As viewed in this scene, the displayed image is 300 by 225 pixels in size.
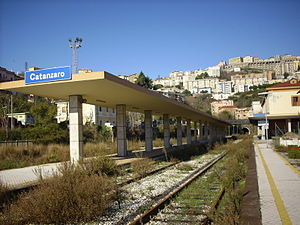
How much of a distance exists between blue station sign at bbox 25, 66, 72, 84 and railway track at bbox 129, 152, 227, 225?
6.77 metres

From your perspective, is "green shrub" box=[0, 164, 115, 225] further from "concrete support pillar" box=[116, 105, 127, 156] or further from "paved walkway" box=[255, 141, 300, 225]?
"concrete support pillar" box=[116, 105, 127, 156]

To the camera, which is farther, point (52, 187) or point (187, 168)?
point (187, 168)

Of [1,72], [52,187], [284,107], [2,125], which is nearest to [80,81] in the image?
[52,187]

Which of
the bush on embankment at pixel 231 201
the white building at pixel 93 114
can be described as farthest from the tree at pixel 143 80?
the bush on embankment at pixel 231 201

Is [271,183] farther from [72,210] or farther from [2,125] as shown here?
[2,125]

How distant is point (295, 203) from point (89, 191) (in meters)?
5.03

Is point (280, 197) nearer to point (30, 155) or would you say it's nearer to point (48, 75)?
point (48, 75)

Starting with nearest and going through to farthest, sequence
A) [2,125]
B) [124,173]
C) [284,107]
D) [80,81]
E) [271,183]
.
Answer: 1. [271,183]
2. [80,81]
3. [124,173]
4. [2,125]
5. [284,107]

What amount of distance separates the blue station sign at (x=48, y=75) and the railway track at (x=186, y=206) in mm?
6774

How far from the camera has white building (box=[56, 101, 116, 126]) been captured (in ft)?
168

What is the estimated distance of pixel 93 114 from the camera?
2021 inches

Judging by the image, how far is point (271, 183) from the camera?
403 inches

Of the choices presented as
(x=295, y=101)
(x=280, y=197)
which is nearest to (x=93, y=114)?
(x=295, y=101)

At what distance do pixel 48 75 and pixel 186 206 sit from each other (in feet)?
28.1
